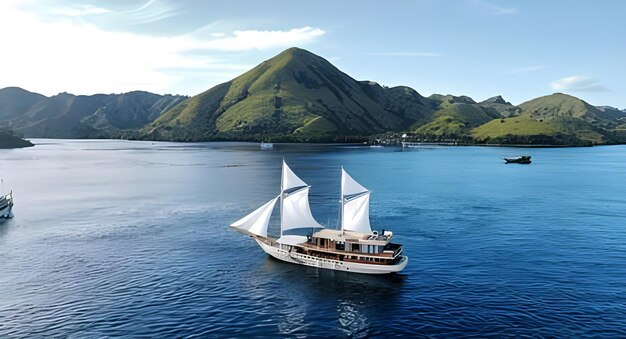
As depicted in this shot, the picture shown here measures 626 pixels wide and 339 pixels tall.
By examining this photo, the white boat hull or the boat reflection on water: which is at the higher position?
the white boat hull

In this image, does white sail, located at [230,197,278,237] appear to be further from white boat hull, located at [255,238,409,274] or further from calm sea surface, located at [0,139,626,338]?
calm sea surface, located at [0,139,626,338]

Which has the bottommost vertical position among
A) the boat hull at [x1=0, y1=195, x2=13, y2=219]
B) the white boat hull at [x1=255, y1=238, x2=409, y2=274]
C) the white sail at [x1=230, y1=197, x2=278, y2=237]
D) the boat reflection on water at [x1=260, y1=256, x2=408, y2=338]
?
the boat reflection on water at [x1=260, y1=256, x2=408, y2=338]

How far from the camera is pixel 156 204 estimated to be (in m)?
135

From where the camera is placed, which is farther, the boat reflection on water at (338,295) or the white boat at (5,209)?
the white boat at (5,209)

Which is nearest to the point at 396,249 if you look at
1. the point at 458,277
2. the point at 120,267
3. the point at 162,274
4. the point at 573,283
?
the point at 458,277

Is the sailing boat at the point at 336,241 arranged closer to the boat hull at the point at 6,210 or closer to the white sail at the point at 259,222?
the white sail at the point at 259,222

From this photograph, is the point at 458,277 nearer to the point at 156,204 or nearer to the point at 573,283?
the point at 573,283

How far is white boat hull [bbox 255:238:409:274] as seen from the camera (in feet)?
232

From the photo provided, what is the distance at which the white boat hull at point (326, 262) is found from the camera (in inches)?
2788

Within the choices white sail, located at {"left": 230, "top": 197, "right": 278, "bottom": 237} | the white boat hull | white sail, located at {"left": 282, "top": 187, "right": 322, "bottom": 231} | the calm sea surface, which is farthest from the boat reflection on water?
white sail, located at {"left": 282, "top": 187, "right": 322, "bottom": 231}

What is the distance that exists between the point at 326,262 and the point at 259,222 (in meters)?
14.6

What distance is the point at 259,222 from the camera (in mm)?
81062

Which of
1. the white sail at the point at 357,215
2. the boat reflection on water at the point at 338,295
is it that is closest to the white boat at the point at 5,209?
the boat reflection on water at the point at 338,295

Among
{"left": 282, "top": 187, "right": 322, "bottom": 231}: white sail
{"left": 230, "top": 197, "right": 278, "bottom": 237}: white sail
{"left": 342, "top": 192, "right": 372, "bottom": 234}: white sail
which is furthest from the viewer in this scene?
{"left": 282, "top": 187, "right": 322, "bottom": 231}: white sail
